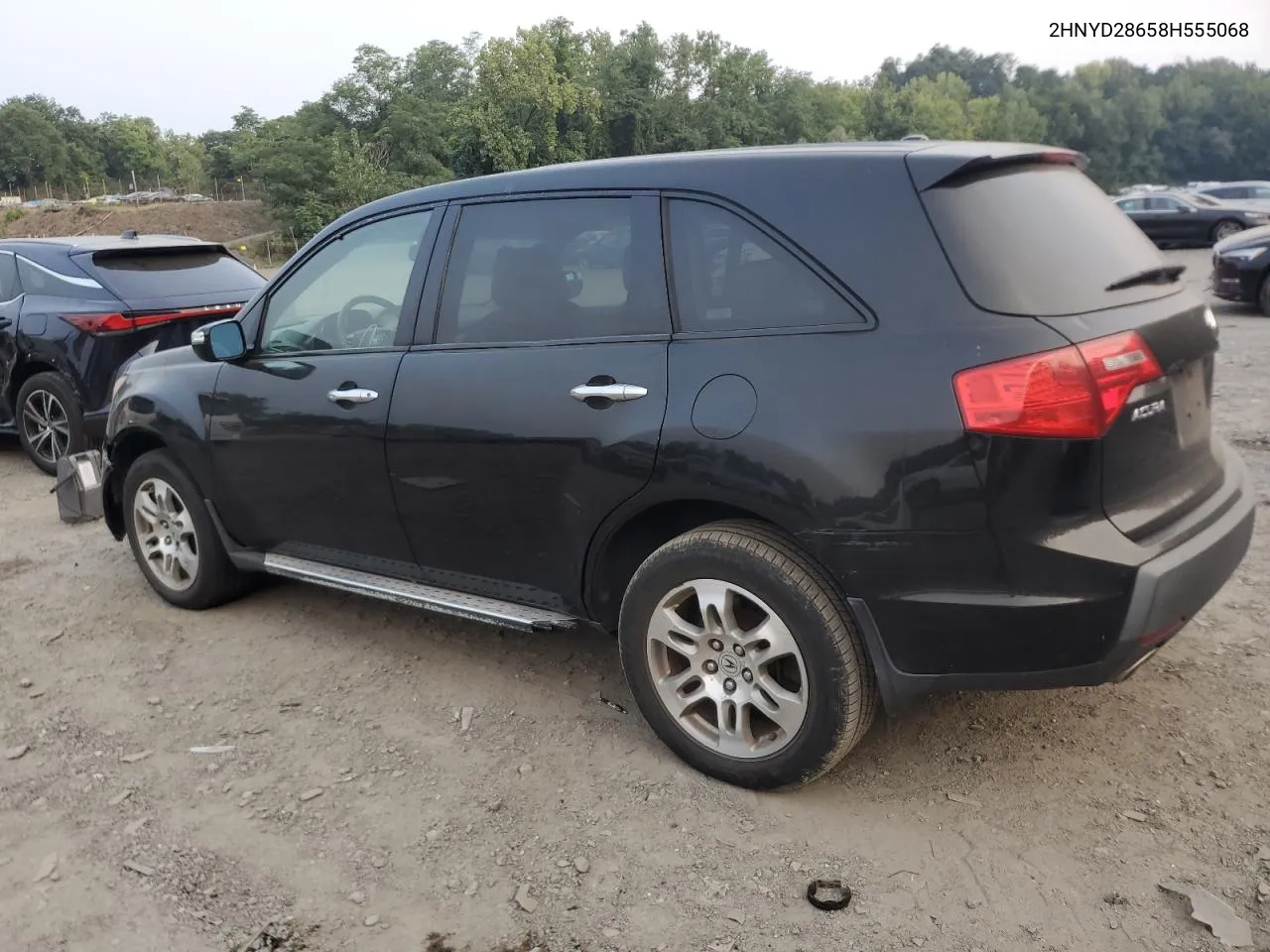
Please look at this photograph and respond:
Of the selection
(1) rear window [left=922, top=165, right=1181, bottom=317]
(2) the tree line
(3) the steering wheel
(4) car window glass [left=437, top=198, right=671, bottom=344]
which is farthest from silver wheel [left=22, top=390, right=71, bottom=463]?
(2) the tree line

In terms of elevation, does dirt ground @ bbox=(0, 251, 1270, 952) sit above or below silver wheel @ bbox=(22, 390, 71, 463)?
below

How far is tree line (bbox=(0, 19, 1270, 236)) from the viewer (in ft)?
209

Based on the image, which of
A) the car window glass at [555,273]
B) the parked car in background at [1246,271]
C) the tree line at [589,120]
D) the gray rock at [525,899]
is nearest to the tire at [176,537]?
the car window glass at [555,273]

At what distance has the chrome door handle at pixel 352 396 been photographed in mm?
3844

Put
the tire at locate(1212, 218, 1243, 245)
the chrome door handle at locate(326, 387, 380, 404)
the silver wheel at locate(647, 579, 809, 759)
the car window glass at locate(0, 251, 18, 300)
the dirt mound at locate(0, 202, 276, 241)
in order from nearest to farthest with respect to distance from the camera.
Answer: the silver wheel at locate(647, 579, 809, 759) → the chrome door handle at locate(326, 387, 380, 404) → the car window glass at locate(0, 251, 18, 300) → the tire at locate(1212, 218, 1243, 245) → the dirt mound at locate(0, 202, 276, 241)

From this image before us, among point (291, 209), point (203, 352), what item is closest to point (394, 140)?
point (291, 209)

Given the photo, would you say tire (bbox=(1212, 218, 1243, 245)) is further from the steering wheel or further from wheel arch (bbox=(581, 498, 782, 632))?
wheel arch (bbox=(581, 498, 782, 632))

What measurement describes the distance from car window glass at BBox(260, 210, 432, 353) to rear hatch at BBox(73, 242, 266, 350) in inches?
135

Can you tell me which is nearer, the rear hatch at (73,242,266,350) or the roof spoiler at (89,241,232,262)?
the rear hatch at (73,242,266,350)

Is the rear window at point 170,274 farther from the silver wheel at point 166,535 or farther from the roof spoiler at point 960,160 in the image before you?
the roof spoiler at point 960,160

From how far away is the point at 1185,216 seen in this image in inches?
996

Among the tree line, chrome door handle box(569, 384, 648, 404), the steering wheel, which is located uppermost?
the tree line

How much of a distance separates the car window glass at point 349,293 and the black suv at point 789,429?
0.02 metres

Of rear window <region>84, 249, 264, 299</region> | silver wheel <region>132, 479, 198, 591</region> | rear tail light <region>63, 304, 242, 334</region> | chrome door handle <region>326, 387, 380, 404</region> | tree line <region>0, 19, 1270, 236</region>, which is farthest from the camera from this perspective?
tree line <region>0, 19, 1270, 236</region>
